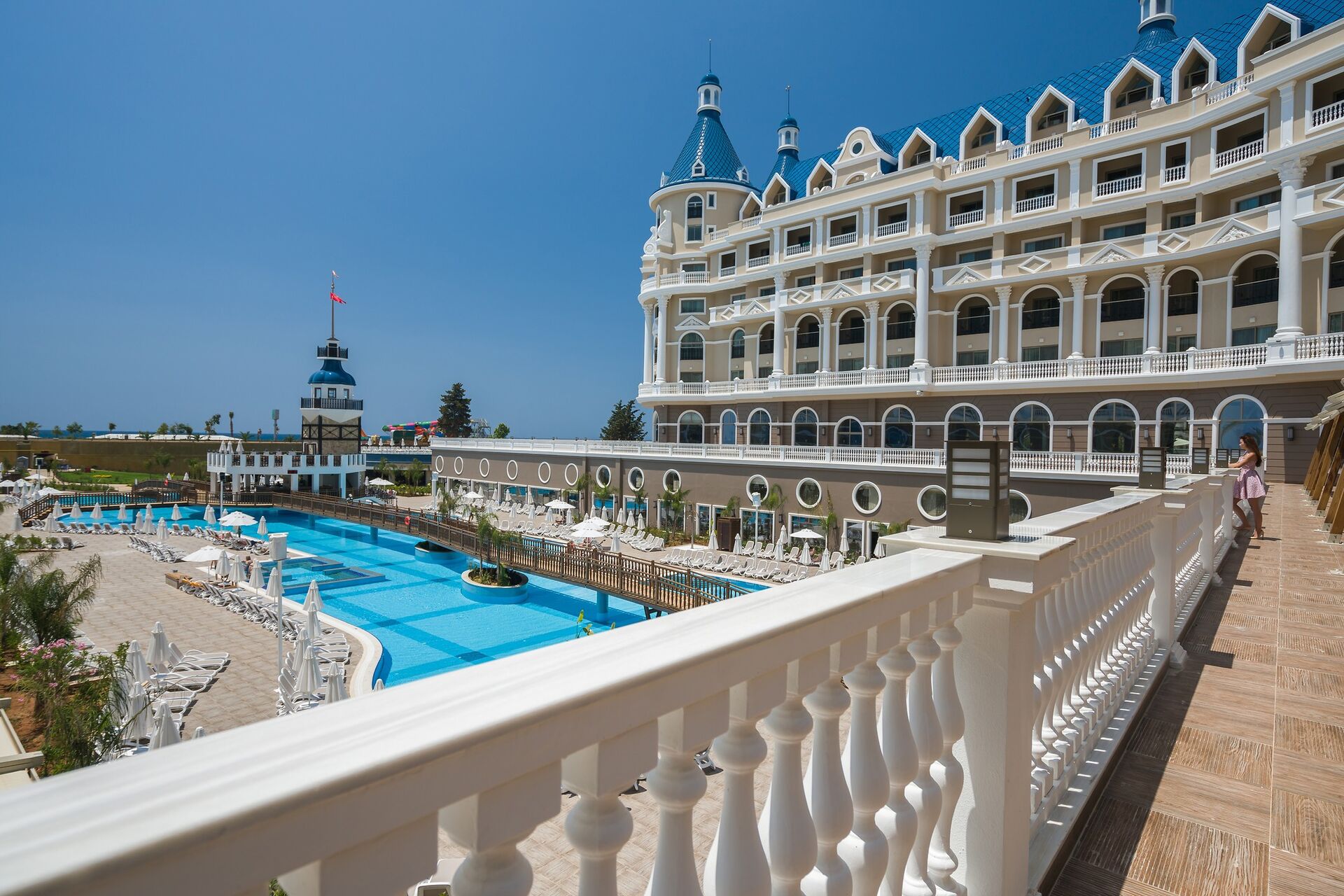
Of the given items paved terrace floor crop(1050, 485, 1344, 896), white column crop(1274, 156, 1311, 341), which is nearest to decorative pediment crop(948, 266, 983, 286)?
white column crop(1274, 156, 1311, 341)

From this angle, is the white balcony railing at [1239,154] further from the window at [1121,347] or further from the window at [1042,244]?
the window at [1121,347]

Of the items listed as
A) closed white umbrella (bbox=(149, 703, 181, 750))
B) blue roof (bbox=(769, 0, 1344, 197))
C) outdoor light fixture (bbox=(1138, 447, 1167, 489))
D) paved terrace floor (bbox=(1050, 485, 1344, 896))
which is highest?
blue roof (bbox=(769, 0, 1344, 197))

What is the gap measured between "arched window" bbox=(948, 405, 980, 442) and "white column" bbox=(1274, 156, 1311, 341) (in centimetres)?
910

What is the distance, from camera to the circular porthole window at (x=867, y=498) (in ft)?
78.3

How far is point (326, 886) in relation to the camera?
801mm

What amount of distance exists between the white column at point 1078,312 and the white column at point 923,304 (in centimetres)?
514

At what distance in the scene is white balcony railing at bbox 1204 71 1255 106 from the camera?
2122cm

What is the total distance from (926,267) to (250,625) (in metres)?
26.7

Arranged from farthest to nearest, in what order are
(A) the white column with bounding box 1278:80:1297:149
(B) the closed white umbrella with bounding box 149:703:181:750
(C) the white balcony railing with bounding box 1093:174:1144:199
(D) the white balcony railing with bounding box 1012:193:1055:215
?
(D) the white balcony railing with bounding box 1012:193:1055:215, (C) the white balcony railing with bounding box 1093:174:1144:199, (A) the white column with bounding box 1278:80:1297:149, (B) the closed white umbrella with bounding box 149:703:181:750

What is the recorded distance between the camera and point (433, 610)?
65.7 ft

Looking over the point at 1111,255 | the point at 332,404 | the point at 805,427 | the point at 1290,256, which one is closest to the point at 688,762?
the point at 1290,256

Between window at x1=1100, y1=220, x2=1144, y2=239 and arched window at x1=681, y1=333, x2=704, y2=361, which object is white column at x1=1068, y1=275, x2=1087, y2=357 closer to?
window at x1=1100, y1=220, x2=1144, y2=239

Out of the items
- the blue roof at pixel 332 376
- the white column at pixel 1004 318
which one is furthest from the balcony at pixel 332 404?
the white column at pixel 1004 318

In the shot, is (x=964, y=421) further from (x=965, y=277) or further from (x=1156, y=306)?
→ (x=1156, y=306)
